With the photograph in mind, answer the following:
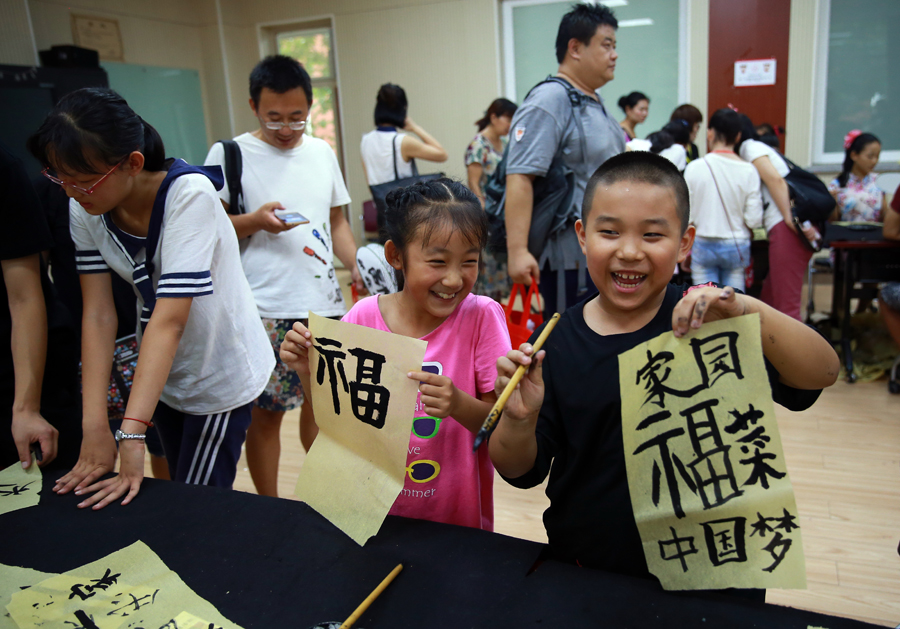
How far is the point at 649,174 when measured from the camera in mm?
879

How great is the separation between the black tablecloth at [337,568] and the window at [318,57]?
20.7 ft

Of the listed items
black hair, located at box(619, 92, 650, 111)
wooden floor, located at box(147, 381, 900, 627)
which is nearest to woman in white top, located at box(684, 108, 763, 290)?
wooden floor, located at box(147, 381, 900, 627)

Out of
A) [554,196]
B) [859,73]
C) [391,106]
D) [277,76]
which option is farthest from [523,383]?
[859,73]

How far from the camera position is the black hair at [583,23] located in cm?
184

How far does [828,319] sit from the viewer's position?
152 inches

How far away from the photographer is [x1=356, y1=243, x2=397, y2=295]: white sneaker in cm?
194

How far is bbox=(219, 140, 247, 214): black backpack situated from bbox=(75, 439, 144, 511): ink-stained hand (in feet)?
2.97

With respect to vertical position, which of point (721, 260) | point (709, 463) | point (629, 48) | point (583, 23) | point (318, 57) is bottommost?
point (721, 260)

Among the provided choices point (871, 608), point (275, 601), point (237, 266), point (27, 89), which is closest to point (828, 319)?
point (871, 608)

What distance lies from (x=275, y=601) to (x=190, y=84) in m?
6.73

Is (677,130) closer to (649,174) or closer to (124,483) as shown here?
(649,174)

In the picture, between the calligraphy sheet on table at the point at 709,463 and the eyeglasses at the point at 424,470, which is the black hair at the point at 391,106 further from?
the calligraphy sheet on table at the point at 709,463

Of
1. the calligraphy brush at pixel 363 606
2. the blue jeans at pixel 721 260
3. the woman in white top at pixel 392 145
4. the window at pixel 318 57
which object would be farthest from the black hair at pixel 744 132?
the window at pixel 318 57

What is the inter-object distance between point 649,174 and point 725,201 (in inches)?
98.2
